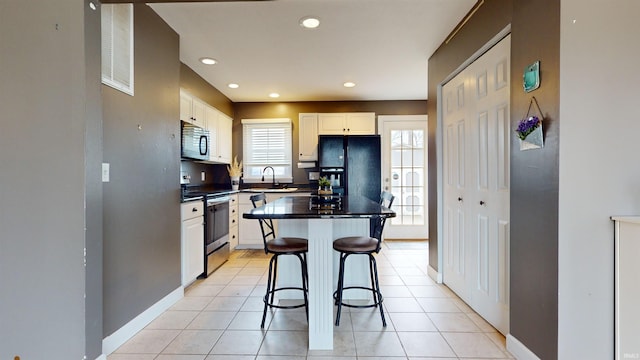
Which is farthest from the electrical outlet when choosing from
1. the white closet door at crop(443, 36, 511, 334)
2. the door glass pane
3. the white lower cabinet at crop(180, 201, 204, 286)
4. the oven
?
the door glass pane

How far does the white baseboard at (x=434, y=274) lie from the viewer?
3.10m

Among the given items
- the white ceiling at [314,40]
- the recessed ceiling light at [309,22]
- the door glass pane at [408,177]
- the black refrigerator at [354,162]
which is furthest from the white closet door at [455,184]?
the door glass pane at [408,177]

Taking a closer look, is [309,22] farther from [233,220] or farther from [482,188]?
[233,220]

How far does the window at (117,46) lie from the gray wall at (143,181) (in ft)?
0.22

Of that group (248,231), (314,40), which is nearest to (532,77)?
(314,40)

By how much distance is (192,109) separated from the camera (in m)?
3.59

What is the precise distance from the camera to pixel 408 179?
527 cm

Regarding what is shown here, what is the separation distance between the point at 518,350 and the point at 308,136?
3973mm

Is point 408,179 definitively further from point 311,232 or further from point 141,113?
point 141,113

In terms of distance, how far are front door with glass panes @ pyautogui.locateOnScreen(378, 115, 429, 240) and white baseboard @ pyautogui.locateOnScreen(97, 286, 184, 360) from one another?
3.57 meters
